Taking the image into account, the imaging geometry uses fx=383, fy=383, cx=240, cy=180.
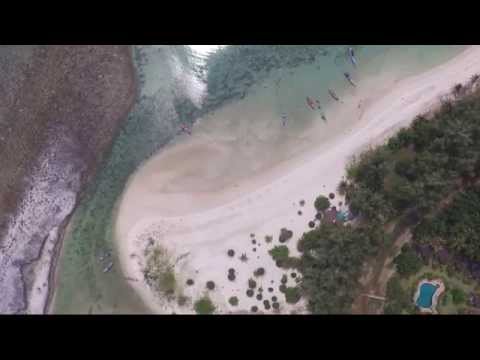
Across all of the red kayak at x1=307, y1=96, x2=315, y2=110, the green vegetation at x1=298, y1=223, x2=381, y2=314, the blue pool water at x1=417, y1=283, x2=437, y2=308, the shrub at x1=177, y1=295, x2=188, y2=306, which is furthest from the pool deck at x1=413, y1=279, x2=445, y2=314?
the shrub at x1=177, y1=295, x2=188, y2=306

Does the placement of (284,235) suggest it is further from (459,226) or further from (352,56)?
(352,56)

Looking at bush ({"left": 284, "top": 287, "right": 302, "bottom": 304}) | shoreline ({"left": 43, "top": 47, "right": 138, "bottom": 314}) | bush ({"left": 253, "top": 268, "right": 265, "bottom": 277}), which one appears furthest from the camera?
shoreline ({"left": 43, "top": 47, "right": 138, "bottom": 314})

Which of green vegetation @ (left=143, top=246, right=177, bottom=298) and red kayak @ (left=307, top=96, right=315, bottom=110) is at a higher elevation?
Answer: red kayak @ (left=307, top=96, right=315, bottom=110)

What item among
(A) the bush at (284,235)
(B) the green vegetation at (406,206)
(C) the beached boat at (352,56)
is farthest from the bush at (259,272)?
(C) the beached boat at (352,56)

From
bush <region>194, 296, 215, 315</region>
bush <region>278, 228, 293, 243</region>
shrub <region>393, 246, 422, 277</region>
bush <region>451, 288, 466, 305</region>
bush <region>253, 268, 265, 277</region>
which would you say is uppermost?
bush <region>278, 228, 293, 243</region>

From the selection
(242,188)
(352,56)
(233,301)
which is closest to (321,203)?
(242,188)

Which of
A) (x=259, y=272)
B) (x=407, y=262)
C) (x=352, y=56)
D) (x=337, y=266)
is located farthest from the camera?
(x=352, y=56)

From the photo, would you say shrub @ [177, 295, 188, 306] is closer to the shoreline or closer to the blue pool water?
the shoreline
